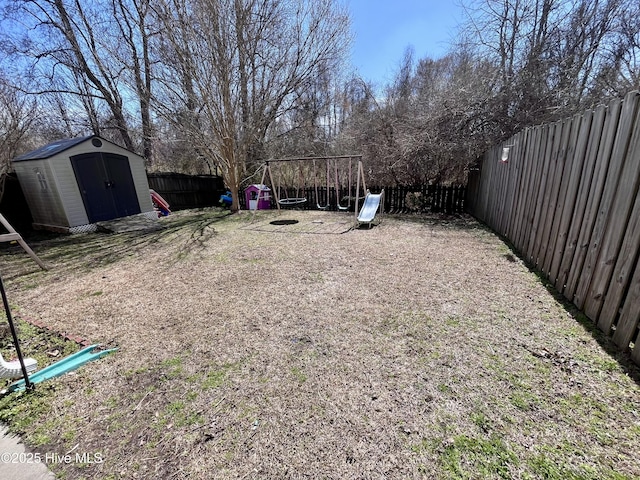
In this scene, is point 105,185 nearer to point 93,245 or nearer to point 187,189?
point 93,245

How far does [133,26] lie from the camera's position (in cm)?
1073

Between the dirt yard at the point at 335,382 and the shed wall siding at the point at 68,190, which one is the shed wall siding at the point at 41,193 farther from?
the dirt yard at the point at 335,382

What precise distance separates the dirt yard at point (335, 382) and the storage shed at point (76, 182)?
3.84m

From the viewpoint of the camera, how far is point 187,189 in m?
11.5

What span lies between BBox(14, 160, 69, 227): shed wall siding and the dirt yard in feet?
12.9

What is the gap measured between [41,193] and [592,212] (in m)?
10.6

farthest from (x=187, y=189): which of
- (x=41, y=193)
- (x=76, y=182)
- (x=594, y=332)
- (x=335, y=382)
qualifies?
(x=594, y=332)

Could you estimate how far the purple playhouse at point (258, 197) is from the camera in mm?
9597

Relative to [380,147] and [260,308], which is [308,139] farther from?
[260,308]

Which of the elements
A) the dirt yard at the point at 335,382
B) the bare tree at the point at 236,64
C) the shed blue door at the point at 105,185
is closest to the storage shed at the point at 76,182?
the shed blue door at the point at 105,185

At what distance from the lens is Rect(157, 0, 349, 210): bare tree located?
24.3 ft

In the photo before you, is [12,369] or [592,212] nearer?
[12,369]

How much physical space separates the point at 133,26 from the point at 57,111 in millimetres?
5516

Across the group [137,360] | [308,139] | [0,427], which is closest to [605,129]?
[137,360]
